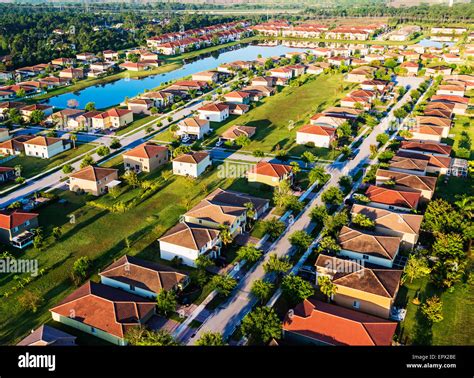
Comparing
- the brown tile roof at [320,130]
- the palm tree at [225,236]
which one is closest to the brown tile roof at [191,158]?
the palm tree at [225,236]

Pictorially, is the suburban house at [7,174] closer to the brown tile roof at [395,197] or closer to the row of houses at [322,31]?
the brown tile roof at [395,197]

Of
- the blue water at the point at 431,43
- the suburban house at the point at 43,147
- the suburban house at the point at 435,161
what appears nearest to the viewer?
the suburban house at the point at 435,161

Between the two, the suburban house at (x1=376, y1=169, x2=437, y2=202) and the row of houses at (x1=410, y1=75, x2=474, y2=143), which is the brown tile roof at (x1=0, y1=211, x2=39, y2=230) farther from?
the row of houses at (x1=410, y1=75, x2=474, y2=143)

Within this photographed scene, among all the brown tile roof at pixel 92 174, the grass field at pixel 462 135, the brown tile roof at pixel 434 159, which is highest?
the brown tile roof at pixel 92 174

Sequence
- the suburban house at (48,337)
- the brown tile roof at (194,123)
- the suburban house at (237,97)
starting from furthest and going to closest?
the suburban house at (237,97) < the brown tile roof at (194,123) < the suburban house at (48,337)

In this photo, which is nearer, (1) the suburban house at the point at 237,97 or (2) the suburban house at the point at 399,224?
(2) the suburban house at the point at 399,224

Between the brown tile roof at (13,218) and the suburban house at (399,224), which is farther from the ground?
the brown tile roof at (13,218)

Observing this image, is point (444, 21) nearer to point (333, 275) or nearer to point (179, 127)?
point (179, 127)

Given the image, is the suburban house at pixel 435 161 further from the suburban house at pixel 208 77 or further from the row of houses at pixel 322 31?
the row of houses at pixel 322 31
